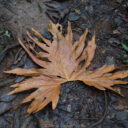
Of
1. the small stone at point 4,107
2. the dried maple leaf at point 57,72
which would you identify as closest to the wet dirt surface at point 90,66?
the small stone at point 4,107

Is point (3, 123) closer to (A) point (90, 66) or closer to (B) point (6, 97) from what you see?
(B) point (6, 97)

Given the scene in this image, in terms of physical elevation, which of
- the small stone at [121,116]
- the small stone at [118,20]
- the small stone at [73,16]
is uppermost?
the small stone at [73,16]

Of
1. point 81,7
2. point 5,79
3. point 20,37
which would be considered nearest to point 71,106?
point 5,79

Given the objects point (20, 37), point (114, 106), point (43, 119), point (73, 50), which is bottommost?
point (114, 106)

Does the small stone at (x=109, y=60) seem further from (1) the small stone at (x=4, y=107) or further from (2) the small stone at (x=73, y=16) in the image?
(1) the small stone at (x=4, y=107)

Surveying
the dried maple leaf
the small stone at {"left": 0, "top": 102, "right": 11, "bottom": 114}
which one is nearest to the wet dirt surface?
the small stone at {"left": 0, "top": 102, "right": 11, "bottom": 114}

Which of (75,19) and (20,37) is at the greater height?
(20,37)

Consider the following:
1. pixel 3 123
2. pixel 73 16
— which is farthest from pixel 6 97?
pixel 73 16

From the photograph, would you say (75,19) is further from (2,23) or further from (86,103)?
(86,103)
